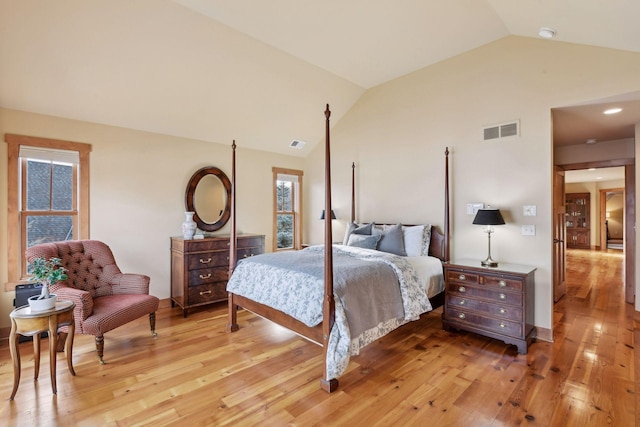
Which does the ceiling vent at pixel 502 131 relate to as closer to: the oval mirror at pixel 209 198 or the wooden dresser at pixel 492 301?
the wooden dresser at pixel 492 301

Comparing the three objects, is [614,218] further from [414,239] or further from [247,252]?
[247,252]

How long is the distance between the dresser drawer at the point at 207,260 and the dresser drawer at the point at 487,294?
2980 mm

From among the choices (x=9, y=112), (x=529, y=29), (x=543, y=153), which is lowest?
(x=543, y=153)

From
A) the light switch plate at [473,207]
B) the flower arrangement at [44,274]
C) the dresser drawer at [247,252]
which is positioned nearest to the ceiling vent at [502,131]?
the light switch plate at [473,207]

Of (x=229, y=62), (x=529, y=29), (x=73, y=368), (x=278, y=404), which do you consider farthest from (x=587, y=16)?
(x=73, y=368)

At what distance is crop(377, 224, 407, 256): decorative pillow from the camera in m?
4.01

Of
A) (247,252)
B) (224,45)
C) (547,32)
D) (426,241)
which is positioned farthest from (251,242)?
(547,32)

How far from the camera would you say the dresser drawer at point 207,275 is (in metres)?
4.10

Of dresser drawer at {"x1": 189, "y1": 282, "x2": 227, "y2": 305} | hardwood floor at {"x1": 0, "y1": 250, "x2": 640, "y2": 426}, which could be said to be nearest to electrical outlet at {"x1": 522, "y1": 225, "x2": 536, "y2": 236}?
hardwood floor at {"x1": 0, "y1": 250, "x2": 640, "y2": 426}

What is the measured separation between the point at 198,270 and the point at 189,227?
0.60 m

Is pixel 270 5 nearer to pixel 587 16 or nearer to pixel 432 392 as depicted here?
pixel 587 16

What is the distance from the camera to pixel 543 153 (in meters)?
3.28

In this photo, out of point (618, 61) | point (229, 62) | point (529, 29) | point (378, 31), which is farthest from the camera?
point (229, 62)

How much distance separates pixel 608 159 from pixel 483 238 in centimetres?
270
